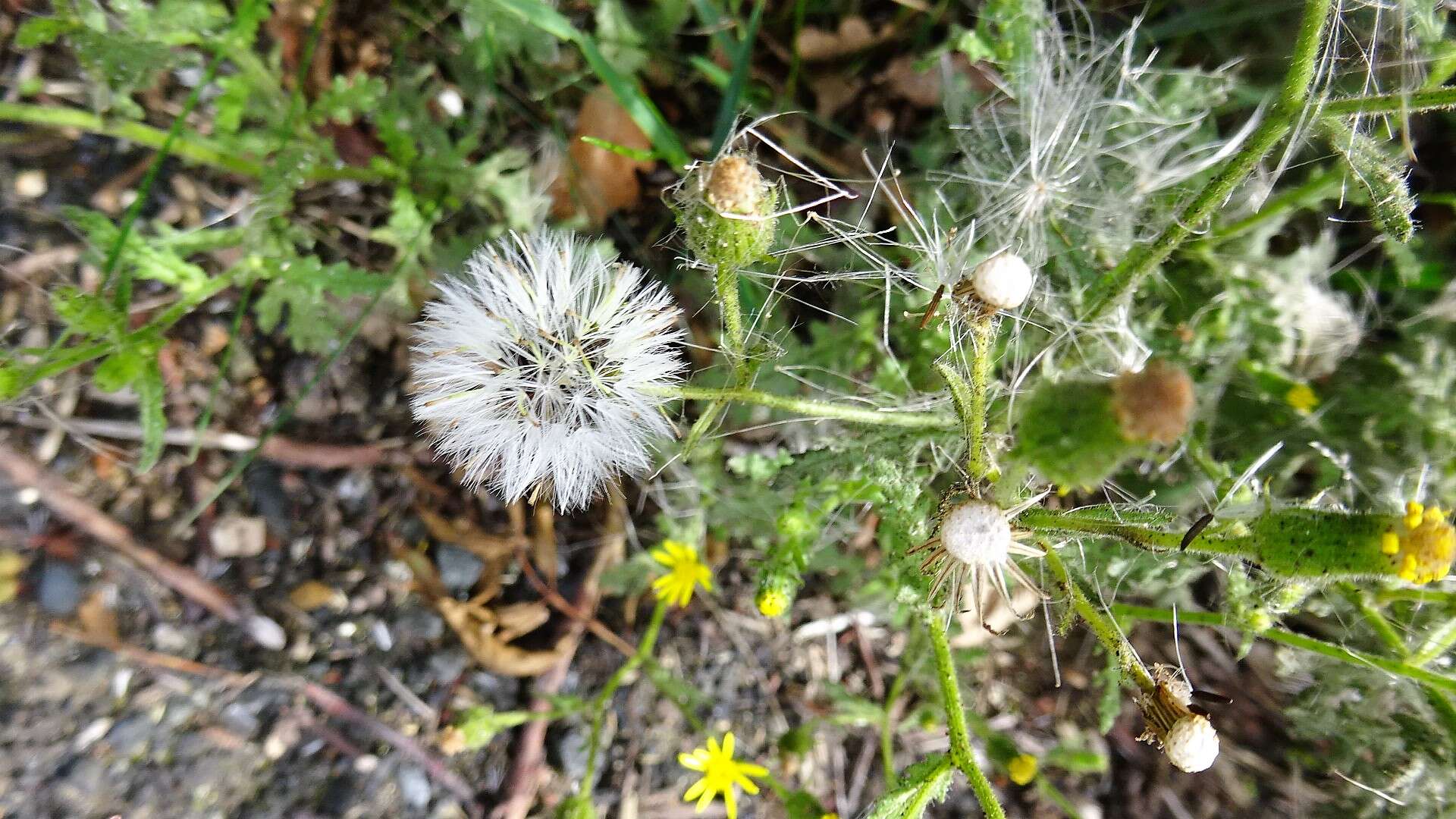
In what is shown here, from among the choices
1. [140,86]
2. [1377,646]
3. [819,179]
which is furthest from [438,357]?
[1377,646]

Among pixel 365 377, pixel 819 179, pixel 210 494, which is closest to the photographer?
pixel 819 179

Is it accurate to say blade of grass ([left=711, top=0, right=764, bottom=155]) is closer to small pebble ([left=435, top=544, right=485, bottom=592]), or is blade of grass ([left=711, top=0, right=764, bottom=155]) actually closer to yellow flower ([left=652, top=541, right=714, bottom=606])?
yellow flower ([left=652, top=541, right=714, bottom=606])

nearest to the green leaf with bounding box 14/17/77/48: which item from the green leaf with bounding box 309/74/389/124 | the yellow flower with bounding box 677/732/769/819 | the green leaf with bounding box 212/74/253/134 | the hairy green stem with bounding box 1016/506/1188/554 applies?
the green leaf with bounding box 212/74/253/134

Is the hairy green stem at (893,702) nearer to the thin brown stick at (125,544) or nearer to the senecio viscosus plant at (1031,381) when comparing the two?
the senecio viscosus plant at (1031,381)

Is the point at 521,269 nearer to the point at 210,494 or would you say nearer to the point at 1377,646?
the point at 210,494

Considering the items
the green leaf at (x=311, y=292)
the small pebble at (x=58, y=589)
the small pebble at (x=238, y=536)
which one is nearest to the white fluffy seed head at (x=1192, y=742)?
the green leaf at (x=311, y=292)

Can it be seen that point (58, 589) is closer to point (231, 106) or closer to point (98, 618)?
point (98, 618)
